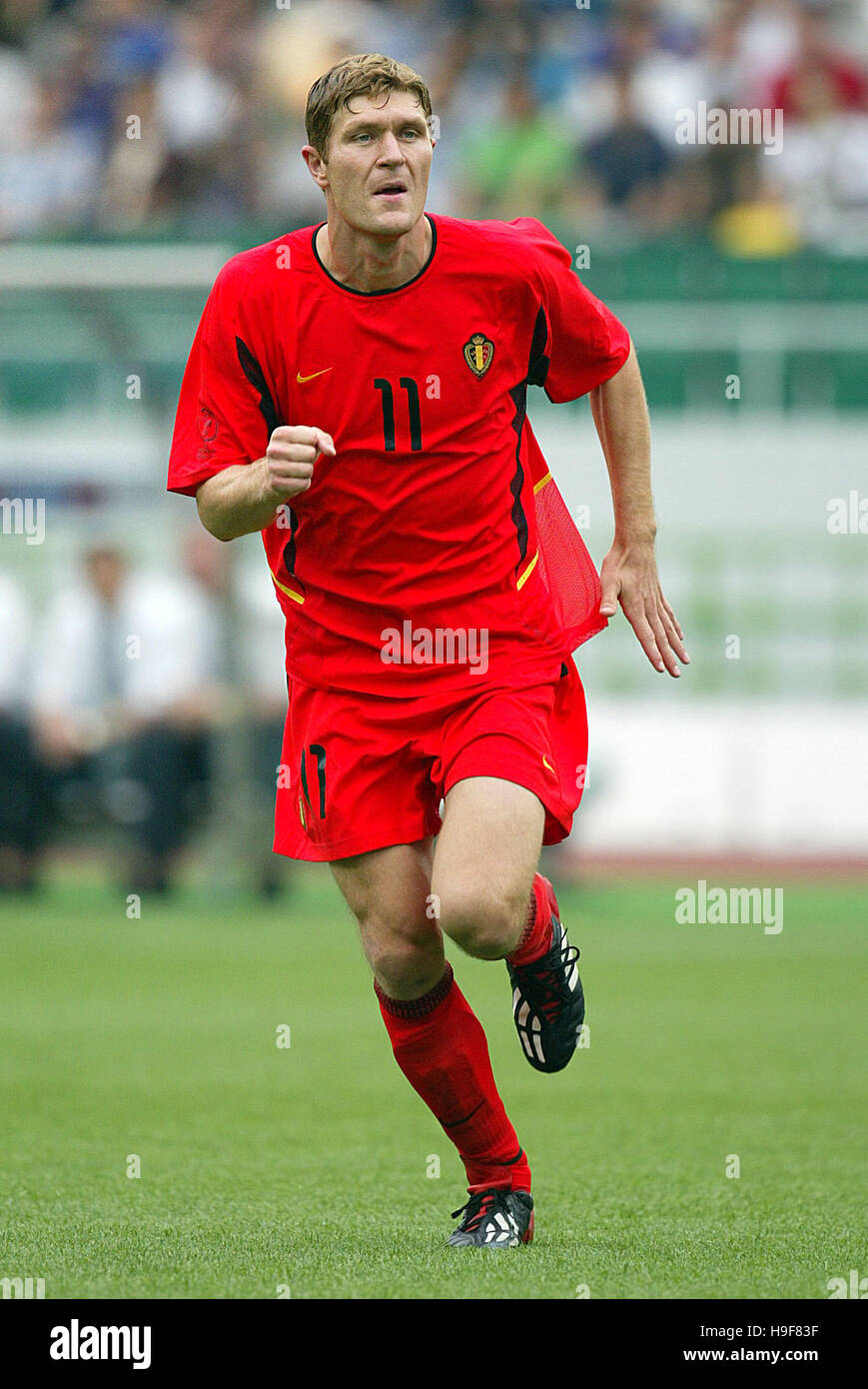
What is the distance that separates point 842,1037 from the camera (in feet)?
25.4

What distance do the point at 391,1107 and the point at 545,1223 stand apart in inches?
70.7

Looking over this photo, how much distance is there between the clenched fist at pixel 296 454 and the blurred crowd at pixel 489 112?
10060 millimetres

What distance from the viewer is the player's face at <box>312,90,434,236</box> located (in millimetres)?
4215

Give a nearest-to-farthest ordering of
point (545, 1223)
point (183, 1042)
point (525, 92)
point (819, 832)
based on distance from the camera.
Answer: point (545, 1223) < point (183, 1042) < point (819, 832) < point (525, 92)

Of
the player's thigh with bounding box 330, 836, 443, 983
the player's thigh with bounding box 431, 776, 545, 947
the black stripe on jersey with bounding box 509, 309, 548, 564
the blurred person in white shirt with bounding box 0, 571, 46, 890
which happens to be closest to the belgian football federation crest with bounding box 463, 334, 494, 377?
the black stripe on jersey with bounding box 509, 309, 548, 564


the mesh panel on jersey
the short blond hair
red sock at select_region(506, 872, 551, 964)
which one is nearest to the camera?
the short blond hair

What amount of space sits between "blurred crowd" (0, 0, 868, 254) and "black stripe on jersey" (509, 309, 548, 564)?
9295mm

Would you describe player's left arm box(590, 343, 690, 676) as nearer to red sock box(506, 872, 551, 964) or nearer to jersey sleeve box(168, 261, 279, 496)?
red sock box(506, 872, 551, 964)

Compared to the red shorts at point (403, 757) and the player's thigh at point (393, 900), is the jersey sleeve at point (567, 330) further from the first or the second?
the player's thigh at point (393, 900)

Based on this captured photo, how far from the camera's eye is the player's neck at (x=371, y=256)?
4.34m

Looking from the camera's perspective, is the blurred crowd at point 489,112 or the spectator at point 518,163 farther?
the blurred crowd at point 489,112

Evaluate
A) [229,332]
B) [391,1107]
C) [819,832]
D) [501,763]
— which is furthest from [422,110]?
[819,832]

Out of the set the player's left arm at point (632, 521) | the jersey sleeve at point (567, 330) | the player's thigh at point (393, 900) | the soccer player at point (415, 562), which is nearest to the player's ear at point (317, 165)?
the soccer player at point (415, 562)
